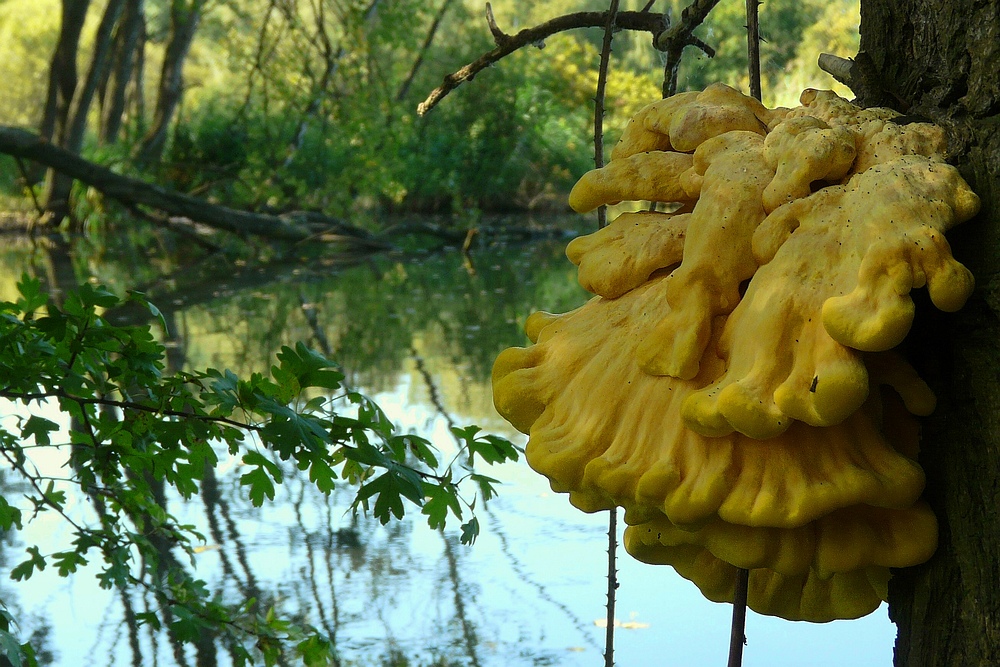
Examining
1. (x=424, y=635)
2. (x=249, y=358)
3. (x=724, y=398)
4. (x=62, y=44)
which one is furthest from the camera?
(x=62, y=44)

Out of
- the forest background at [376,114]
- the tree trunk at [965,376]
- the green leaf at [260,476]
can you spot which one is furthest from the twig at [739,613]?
the forest background at [376,114]

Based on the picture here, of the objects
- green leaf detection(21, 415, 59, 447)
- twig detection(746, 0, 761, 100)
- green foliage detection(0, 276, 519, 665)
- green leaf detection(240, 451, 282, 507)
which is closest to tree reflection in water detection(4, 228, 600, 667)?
green foliage detection(0, 276, 519, 665)

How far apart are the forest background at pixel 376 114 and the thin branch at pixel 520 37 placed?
5.86 m

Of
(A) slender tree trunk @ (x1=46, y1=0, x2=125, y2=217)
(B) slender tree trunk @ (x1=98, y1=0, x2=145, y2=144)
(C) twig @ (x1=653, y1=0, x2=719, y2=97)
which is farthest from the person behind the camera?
(B) slender tree trunk @ (x1=98, y1=0, x2=145, y2=144)

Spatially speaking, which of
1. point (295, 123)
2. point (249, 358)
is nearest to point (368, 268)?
point (295, 123)

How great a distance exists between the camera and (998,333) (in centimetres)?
81

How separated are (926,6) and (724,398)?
1.50ft

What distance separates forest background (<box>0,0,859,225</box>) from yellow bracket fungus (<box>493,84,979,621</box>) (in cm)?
661

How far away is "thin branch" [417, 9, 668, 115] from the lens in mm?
1419

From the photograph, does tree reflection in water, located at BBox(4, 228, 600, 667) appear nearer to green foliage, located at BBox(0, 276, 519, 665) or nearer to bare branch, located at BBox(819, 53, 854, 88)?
green foliage, located at BBox(0, 276, 519, 665)

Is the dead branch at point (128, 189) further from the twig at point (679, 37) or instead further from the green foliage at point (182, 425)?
the twig at point (679, 37)

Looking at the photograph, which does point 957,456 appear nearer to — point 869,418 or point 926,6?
point 869,418

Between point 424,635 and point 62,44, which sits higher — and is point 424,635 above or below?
below

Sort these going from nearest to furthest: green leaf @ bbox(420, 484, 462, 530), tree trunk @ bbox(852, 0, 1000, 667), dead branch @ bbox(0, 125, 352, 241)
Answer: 1. tree trunk @ bbox(852, 0, 1000, 667)
2. green leaf @ bbox(420, 484, 462, 530)
3. dead branch @ bbox(0, 125, 352, 241)
